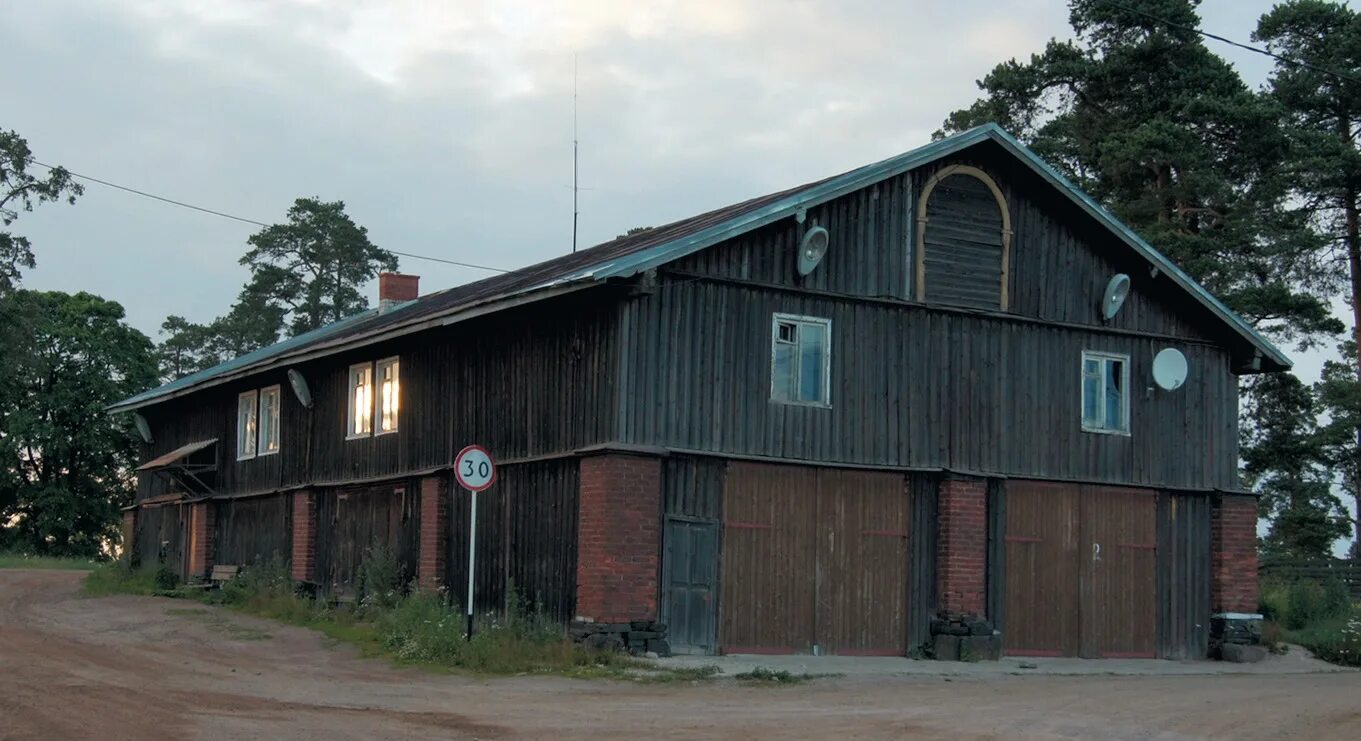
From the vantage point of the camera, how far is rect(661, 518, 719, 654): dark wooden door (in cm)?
2175

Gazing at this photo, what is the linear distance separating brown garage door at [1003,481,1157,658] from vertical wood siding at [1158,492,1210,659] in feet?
0.74

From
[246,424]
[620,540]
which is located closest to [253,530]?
[246,424]

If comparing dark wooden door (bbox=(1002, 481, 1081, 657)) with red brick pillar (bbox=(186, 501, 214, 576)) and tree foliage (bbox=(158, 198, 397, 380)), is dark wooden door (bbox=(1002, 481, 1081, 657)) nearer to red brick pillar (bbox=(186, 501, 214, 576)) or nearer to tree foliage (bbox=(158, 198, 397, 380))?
red brick pillar (bbox=(186, 501, 214, 576))

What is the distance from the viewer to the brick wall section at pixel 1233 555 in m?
26.8

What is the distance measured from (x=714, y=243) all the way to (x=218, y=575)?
16828 mm

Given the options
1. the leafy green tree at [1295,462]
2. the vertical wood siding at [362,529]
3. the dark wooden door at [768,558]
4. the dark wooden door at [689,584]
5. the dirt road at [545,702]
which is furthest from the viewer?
the leafy green tree at [1295,462]

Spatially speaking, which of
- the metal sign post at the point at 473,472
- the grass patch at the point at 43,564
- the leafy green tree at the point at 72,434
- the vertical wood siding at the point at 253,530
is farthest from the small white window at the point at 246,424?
the leafy green tree at the point at 72,434

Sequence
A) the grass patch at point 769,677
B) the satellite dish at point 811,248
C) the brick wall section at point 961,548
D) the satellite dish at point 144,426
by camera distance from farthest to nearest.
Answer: the satellite dish at point 144,426
the brick wall section at point 961,548
the satellite dish at point 811,248
the grass patch at point 769,677

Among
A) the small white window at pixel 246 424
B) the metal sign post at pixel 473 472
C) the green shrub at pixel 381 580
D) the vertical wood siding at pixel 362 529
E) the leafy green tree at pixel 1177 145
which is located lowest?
the green shrub at pixel 381 580

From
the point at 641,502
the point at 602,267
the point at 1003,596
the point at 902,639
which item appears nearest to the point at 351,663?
the point at 641,502

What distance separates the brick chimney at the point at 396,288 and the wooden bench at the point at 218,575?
26.2 feet

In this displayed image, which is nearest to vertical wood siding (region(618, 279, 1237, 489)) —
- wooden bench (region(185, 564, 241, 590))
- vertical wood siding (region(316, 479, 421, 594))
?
vertical wood siding (region(316, 479, 421, 594))

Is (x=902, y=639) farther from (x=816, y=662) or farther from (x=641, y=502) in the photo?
(x=641, y=502)

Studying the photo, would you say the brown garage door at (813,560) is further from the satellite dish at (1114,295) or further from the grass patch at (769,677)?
the satellite dish at (1114,295)
